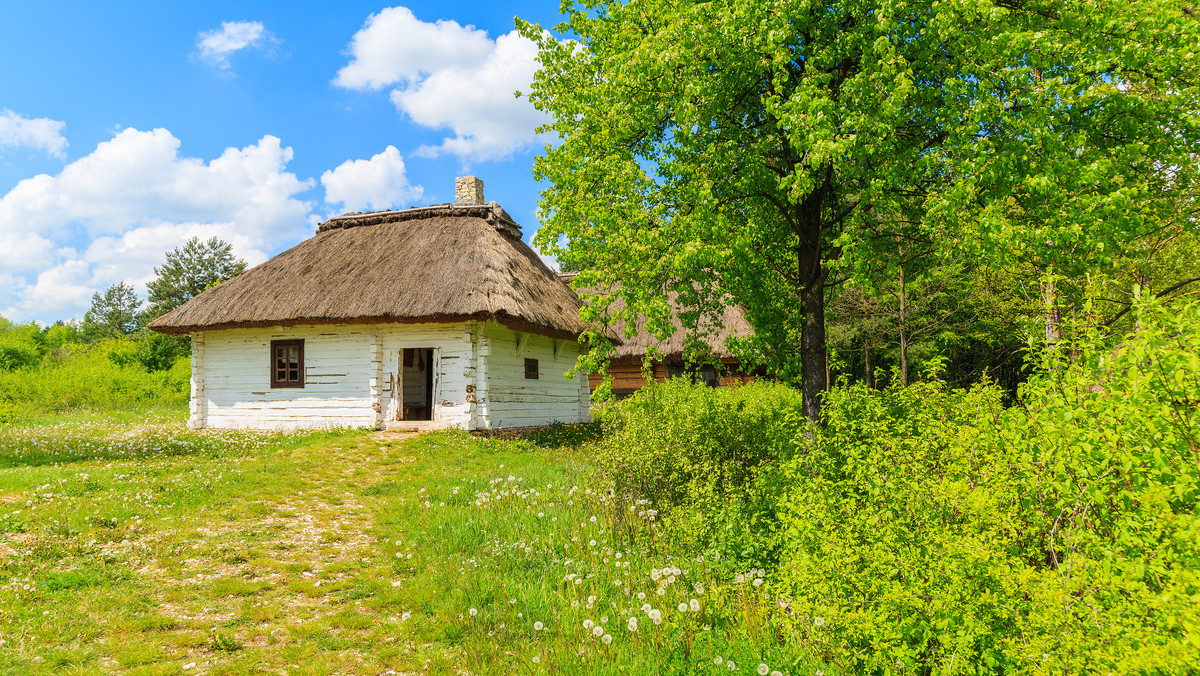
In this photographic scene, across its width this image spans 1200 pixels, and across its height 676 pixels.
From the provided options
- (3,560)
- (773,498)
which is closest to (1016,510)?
(773,498)

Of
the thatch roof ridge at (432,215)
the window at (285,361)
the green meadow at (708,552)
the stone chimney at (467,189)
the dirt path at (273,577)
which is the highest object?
the stone chimney at (467,189)

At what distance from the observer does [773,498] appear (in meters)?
5.55

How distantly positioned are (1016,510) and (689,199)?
4.07 m

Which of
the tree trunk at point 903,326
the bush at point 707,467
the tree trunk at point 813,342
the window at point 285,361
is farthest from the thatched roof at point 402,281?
the tree trunk at point 903,326

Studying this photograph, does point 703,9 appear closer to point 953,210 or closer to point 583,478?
point 953,210

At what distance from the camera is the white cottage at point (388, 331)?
12.9 meters

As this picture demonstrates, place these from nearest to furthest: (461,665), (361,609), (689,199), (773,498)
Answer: (461,665), (361,609), (773,498), (689,199)

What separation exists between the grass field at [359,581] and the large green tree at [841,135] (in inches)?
110

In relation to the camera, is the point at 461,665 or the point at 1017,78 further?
the point at 1017,78

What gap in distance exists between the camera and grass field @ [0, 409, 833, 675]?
369 cm

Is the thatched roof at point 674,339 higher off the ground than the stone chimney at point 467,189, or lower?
lower

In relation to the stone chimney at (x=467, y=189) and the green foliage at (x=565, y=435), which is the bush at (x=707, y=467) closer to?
the green foliage at (x=565, y=435)

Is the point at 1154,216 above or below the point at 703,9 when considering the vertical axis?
below

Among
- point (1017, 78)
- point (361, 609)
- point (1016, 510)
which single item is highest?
point (1017, 78)
